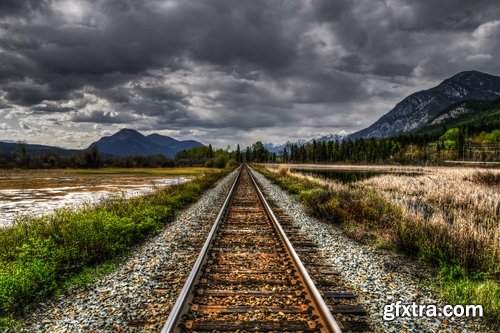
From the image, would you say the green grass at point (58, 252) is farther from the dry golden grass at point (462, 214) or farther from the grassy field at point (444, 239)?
the dry golden grass at point (462, 214)

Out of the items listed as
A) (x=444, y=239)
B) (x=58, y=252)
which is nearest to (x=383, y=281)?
(x=444, y=239)

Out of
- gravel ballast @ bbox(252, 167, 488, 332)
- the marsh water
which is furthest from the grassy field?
the marsh water

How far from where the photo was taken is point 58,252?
20.4 ft

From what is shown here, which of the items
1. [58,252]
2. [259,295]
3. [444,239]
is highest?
[444,239]

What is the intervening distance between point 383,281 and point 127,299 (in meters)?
4.00

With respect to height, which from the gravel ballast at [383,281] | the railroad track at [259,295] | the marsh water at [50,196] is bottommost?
the marsh water at [50,196]

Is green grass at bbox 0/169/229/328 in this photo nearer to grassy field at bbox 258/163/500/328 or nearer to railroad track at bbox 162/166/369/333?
railroad track at bbox 162/166/369/333

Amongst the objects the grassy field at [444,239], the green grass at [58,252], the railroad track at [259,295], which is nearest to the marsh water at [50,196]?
the green grass at [58,252]

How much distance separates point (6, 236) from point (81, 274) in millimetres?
3214

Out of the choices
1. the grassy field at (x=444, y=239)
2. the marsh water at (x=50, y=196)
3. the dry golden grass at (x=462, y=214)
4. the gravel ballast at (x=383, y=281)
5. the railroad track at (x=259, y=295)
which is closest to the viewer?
the railroad track at (x=259, y=295)

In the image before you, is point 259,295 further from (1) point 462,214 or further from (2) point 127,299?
(1) point 462,214

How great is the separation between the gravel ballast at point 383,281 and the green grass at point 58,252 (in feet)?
14.5

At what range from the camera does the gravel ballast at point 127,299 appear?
4.05 metres

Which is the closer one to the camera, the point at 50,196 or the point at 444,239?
the point at 444,239
